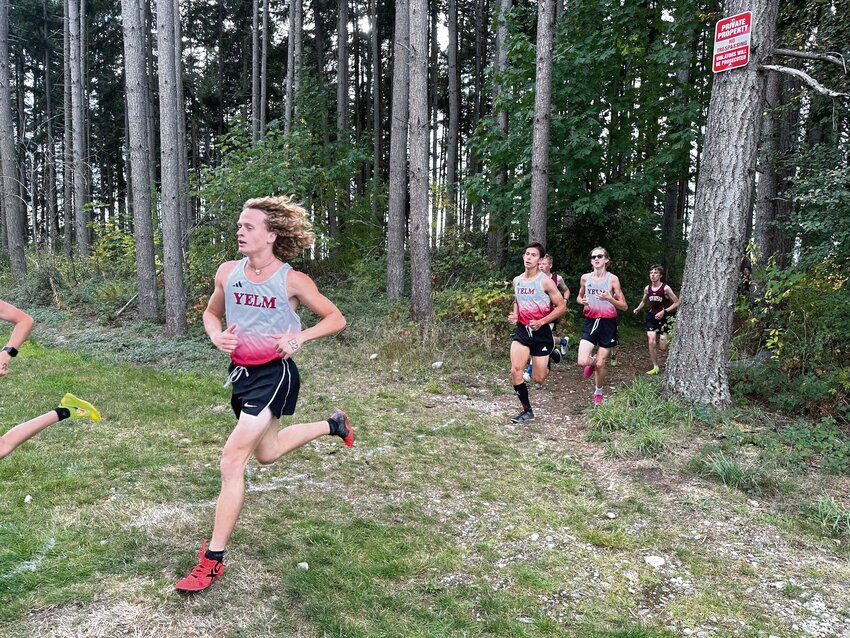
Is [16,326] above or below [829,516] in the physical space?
above

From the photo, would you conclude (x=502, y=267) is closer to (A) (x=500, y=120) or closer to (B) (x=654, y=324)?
(A) (x=500, y=120)

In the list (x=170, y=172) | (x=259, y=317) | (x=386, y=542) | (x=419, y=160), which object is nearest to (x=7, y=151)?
(x=170, y=172)

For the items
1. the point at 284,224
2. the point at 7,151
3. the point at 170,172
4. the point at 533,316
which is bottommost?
the point at 533,316

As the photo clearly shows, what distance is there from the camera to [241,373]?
3365 millimetres

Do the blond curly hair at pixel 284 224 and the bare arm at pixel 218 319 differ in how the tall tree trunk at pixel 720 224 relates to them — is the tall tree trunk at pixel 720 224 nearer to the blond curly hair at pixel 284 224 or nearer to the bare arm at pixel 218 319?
the blond curly hair at pixel 284 224

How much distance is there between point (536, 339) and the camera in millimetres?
6789

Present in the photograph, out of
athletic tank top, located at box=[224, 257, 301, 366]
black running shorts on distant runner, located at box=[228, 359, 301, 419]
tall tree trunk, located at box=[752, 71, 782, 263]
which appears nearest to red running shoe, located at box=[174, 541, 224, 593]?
black running shorts on distant runner, located at box=[228, 359, 301, 419]

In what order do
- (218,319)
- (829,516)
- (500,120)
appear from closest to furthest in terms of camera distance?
(218,319)
(829,516)
(500,120)

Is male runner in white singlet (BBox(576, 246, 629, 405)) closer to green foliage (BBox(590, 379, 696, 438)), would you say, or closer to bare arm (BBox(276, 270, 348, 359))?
green foliage (BBox(590, 379, 696, 438))

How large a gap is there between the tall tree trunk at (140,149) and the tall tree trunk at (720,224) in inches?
426

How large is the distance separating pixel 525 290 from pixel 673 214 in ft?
40.9

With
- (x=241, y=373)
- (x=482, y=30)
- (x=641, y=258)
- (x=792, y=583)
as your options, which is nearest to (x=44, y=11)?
(x=482, y=30)

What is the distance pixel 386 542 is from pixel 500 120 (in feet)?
43.4

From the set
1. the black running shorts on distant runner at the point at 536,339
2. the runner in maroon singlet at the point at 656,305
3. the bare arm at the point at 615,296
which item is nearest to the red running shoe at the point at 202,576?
the black running shorts on distant runner at the point at 536,339
